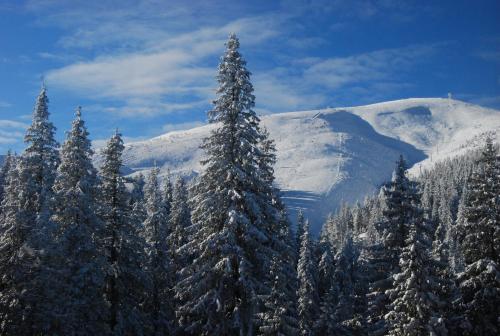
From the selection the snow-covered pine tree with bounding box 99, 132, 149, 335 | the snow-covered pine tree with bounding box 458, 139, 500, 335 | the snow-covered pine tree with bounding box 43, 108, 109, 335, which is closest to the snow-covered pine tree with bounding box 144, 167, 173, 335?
the snow-covered pine tree with bounding box 99, 132, 149, 335

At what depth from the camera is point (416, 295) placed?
26.1 m

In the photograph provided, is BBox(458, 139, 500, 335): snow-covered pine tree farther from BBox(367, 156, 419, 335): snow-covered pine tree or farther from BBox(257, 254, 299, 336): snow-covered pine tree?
BBox(257, 254, 299, 336): snow-covered pine tree

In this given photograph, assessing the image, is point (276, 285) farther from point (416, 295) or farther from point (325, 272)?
point (325, 272)

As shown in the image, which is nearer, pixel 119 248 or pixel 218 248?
pixel 218 248

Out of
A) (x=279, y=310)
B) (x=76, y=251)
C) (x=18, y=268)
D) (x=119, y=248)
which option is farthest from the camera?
(x=119, y=248)

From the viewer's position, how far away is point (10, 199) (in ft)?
102

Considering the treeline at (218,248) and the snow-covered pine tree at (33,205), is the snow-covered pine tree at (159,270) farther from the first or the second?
the snow-covered pine tree at (33,205)

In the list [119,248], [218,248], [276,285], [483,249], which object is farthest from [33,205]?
[483,249]

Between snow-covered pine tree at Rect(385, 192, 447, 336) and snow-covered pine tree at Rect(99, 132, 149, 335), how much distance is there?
1543 centimetres

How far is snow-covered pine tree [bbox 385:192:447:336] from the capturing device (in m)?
26.0

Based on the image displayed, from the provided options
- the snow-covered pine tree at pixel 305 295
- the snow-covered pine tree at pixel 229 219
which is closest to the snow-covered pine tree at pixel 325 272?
the snow-covered pine tree at pixel 305 295

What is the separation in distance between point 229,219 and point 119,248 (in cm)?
1116

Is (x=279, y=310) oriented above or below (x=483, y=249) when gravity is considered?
below

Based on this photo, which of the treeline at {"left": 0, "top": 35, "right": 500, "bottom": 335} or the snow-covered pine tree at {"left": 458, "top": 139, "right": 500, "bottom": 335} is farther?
the snow-covered pine tree at {"left": 458, "top": 139, "right": 500, "bottom": 335}
